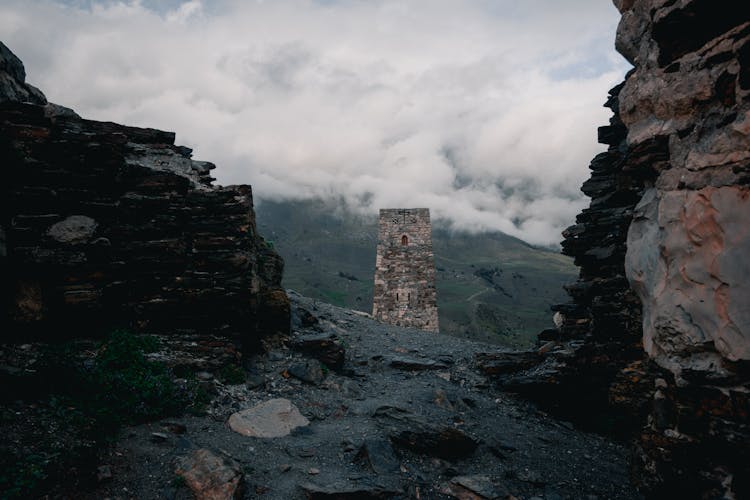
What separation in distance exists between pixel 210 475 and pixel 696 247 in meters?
4.99

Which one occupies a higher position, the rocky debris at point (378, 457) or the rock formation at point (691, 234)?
the rock formation at point (691, 234)

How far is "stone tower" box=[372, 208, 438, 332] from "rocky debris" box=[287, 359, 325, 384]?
14.0m

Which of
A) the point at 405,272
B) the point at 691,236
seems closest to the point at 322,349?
the point at 691,236

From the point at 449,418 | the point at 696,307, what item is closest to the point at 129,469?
the point at 449,418

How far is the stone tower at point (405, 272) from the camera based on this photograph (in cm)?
2255

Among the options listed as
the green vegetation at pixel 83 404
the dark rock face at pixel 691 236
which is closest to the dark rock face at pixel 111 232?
the green vegetation at pixel 83 404

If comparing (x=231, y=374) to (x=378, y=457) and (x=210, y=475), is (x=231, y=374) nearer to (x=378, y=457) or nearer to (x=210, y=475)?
(x=210, y=475)

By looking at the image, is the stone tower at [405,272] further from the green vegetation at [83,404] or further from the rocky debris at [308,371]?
the green vegetation at [83,404]

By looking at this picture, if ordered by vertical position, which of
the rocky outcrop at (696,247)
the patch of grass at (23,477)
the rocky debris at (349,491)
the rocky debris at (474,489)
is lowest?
the rocky debris at (474,489)

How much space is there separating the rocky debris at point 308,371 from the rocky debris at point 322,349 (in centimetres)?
64

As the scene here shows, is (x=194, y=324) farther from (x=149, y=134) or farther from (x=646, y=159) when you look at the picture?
(x=646, y=159)

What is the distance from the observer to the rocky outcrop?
2.36 meters

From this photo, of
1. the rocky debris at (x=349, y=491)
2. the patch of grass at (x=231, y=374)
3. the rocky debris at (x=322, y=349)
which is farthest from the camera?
the rocky debris at (x=322, y=349)

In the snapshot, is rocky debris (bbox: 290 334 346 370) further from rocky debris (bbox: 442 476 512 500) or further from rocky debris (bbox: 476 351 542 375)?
rocky debris (bbox: 442 476 512 500)
